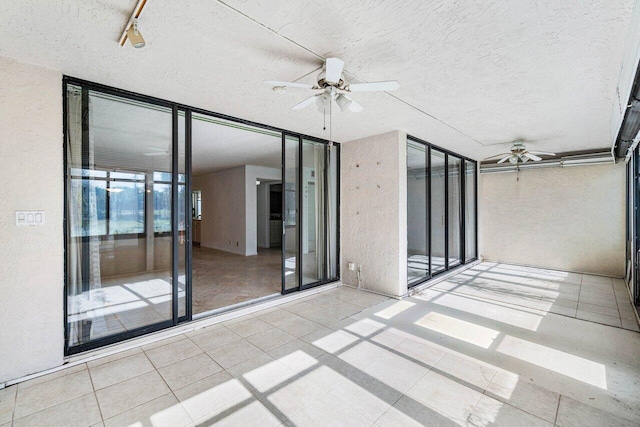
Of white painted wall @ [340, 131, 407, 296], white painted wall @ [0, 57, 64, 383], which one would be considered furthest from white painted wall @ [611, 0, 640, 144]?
white painted wall @ [0, 57, 64, 383]

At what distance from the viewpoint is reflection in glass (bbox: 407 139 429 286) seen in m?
4.95

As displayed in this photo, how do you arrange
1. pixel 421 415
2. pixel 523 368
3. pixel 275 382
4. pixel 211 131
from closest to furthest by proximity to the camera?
1. pixel 421 415
2. pixel 275 382
3. pixel 523 368
4. pixel 211 131

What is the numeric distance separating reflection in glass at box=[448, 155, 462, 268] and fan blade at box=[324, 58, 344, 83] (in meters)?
4.76

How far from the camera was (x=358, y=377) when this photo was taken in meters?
2.36

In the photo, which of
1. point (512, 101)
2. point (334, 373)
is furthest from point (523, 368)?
point (512, 101)

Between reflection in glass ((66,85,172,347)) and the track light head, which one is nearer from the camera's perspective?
the track light head

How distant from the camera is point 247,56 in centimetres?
232

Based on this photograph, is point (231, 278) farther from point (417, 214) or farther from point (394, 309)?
point (417, 214)

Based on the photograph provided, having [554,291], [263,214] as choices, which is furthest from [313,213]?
[263,214]

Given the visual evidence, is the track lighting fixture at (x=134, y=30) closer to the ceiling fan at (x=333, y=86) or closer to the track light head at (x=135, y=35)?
the track light head at (x=135, y=35)

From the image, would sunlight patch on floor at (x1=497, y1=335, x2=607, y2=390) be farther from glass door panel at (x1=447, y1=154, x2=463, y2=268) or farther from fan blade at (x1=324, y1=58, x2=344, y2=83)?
glass door panel at (x1=447, y1=154, x2=463, y2=268)

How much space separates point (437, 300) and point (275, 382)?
9.89 feet

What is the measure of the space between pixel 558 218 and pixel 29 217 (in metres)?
8.80

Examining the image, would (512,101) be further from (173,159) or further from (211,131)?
(211,131)
